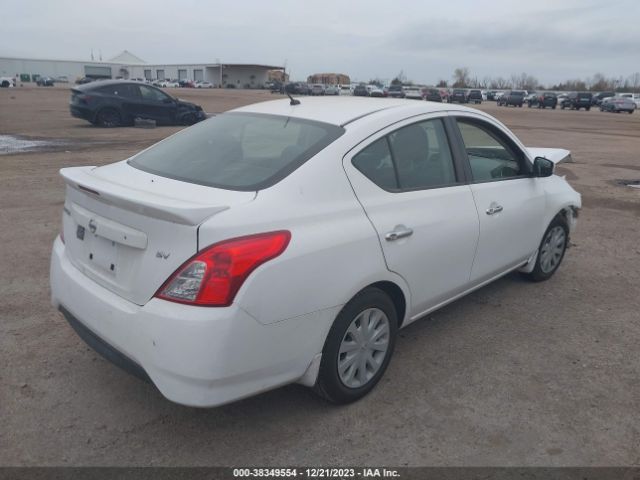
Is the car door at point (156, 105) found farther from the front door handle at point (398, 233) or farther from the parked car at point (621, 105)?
the parked car at point (621, 105)

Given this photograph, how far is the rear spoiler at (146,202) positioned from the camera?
244 cm

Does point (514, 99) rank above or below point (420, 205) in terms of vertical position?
below

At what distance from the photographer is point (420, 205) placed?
335 cm

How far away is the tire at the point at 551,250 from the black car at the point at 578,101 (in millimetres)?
51091

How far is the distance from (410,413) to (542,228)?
7.82ft

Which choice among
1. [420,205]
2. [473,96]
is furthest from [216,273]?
[473,96]

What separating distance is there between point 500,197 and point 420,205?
1023 mm

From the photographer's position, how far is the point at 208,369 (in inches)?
95.0

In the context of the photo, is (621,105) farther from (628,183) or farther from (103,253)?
(103,253)

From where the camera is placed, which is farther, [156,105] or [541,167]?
[156,105]

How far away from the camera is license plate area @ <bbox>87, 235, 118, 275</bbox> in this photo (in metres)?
2.74

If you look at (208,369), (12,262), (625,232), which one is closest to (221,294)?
(208,369)

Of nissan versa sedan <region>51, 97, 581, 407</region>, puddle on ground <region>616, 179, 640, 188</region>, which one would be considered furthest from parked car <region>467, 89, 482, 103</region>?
nissan versa sedan <region>51, 97, 581, 407</region>

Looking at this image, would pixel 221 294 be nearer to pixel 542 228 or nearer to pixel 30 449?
pixel 30 449
